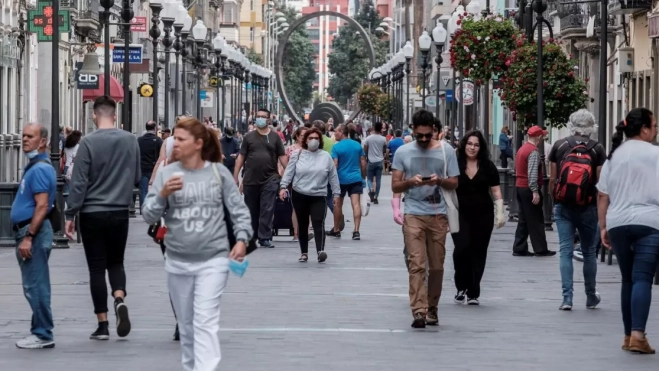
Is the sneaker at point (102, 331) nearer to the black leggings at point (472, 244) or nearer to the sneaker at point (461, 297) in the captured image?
the black leggings at point (472, 244)

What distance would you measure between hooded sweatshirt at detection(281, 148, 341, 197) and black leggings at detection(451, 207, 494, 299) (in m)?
5.56

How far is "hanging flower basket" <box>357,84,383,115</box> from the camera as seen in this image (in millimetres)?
104475

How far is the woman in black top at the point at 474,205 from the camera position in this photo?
15.2 meters

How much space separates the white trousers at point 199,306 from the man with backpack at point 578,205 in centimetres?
605

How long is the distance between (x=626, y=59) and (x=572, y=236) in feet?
88.8

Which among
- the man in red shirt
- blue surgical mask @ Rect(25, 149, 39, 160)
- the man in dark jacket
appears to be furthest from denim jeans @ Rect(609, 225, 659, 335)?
the man in dark jacket

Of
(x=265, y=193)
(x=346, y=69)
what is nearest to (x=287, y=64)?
(x=346, y=69)

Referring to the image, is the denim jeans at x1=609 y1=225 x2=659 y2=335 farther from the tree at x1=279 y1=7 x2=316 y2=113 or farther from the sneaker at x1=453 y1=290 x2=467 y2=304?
the tree at x1=279 y1=7 x2=316 y2=113

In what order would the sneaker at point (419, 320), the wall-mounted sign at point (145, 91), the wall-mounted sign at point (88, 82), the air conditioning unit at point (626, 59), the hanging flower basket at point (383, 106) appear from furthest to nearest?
1. the hanging flower basket at point (383, 106)
2. the wall-mounted sign at point (145, 91)
3. the air conditioning unit at point (626, 59)
4. the wall-mounted sign at point (88, 82)
5. the sneaker at point (419, 320)

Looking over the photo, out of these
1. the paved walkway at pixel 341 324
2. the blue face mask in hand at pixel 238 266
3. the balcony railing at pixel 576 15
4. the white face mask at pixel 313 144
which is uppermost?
the balcony railing at pixel 576 15

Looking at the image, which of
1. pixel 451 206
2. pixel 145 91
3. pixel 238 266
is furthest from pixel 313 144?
pixel 145 91

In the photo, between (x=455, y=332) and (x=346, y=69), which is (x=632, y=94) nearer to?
(x=455, y=332)

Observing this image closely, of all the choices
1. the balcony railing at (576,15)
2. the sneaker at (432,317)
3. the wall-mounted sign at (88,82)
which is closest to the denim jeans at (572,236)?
the sneaker at (432,317)

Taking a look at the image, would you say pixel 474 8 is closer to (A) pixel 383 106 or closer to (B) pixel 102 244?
(B) pixel 102 244
